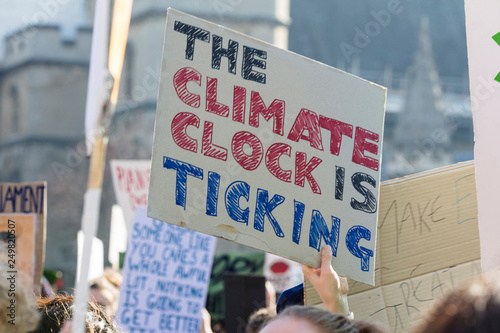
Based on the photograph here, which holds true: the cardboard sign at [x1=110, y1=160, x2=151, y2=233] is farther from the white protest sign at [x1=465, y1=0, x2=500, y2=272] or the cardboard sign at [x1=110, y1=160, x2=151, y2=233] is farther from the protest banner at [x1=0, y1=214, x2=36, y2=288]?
the white protest sign at [x1=465, y1=0, x2=500, y2=272]

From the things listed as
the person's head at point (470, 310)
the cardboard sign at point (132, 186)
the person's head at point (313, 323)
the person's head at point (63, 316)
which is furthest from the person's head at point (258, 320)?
the cardboard sign at point (132, 186)

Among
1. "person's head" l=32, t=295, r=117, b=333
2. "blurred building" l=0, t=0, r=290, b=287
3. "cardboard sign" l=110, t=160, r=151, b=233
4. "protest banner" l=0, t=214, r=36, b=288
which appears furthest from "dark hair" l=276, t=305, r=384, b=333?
"blurred building" l=0, t=0, r=290, b=287

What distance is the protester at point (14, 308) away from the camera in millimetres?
1634

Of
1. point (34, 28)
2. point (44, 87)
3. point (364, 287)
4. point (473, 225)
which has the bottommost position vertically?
point (364, 287)

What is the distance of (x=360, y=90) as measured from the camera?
253 centimetres

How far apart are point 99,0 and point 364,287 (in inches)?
48.4

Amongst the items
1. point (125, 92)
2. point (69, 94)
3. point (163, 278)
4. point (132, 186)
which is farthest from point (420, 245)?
point (69, 94)

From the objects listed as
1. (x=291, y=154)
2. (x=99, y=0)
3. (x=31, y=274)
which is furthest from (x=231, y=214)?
(x=31, y=274)

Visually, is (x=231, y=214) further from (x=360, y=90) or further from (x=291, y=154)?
(x=360, y=90)

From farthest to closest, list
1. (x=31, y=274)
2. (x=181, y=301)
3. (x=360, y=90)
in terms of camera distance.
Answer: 1. (x=181, y=301)
2. (x=31, y=274)
3. (x=360, y=90)

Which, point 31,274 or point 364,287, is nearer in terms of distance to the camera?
point 364,287

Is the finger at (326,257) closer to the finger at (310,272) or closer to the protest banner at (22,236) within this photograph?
the finger at (310,272)

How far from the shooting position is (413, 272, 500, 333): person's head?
2.96ft

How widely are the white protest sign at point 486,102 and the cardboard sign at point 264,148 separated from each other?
13.3 inches
